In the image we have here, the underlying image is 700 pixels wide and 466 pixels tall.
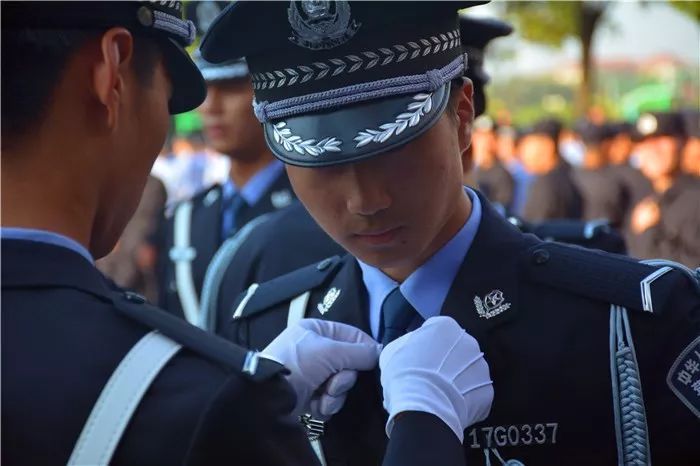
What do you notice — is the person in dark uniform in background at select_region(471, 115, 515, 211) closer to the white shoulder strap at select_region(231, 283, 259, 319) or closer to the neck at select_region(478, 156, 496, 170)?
the neck at select_region(478, 156, 496, 170)

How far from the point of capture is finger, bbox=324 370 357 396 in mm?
2195

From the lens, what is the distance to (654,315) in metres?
2.18

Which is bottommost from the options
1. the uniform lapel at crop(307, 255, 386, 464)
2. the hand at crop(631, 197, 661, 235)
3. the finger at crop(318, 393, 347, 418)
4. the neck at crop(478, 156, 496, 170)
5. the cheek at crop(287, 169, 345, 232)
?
the neck at crop(478, 156, 496, 170)

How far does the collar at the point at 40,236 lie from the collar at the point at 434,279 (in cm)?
88

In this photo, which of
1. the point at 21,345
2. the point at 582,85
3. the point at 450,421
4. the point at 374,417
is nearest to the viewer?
the point at 21,345

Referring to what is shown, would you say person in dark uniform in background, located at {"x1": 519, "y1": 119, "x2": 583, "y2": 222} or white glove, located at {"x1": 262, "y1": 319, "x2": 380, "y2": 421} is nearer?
white glove, located at {"x1": 262, "y1": 319, "x2": 380, "y2": 421}

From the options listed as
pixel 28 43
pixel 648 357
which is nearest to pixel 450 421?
pixel 648 357

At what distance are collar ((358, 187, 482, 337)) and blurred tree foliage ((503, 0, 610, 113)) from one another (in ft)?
66.0

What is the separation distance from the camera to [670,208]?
6.00 m

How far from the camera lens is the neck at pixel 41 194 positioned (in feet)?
5.40

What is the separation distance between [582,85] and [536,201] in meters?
13.3

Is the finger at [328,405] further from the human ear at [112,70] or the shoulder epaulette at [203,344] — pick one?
the human ear at [112,70]

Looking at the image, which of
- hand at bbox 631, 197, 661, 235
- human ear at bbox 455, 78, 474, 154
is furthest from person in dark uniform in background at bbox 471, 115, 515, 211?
human ear at bbox 455, 78, 474, 154

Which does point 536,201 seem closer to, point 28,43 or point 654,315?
point 654,315
